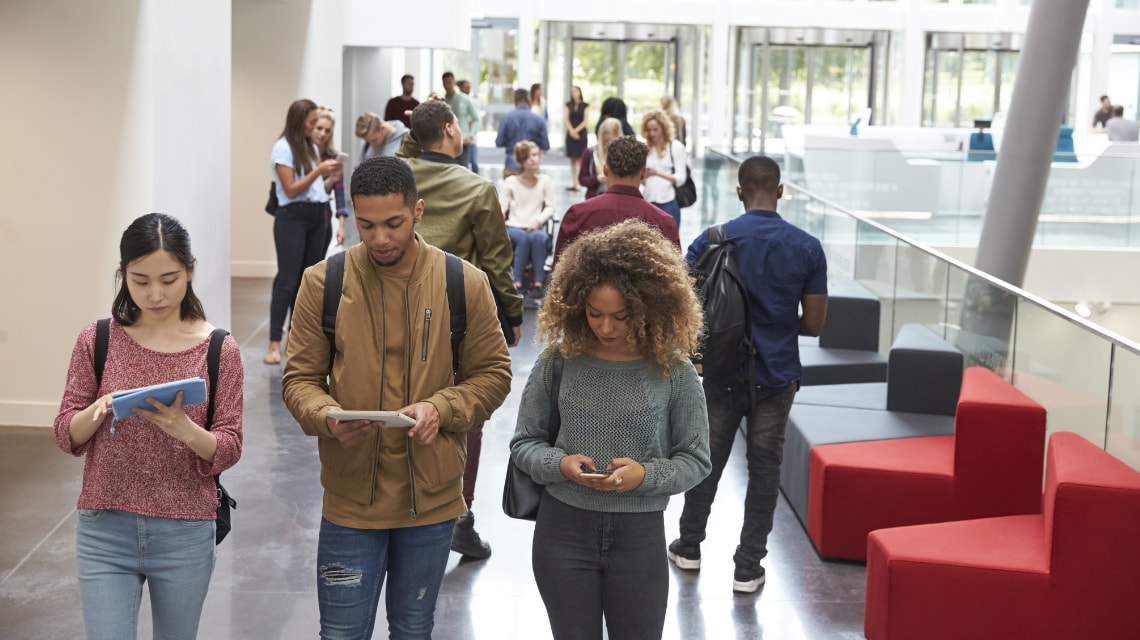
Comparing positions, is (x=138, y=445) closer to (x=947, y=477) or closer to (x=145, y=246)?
(x=145, y=246)

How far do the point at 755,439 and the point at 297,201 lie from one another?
499 cm

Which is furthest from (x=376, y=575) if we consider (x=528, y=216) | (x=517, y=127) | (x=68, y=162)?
(x=517, y=127)

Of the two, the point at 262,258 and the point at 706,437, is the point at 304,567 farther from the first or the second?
the point at 262,258

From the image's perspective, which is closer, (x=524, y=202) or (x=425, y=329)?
(x=425, y=329)

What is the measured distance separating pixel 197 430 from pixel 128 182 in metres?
4.83

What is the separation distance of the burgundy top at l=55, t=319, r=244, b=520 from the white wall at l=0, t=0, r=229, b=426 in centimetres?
455

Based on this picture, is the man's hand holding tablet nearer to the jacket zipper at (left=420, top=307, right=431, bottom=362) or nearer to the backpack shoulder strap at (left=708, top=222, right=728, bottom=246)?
the jacket zipper at (left=420, top=307, right=431, bottom=362)

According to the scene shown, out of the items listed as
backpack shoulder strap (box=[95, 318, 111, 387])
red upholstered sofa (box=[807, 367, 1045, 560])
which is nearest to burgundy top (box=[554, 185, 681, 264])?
red upholstered sofa (box=[807, 367, 1045, 560])

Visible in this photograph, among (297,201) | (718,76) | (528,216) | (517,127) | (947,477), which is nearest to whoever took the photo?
(947,477)

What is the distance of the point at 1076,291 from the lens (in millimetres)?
16922

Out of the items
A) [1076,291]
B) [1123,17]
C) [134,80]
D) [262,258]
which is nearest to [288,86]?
[262,258]

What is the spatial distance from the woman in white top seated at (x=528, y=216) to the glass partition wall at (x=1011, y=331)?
2977 millimetres

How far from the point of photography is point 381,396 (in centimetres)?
326

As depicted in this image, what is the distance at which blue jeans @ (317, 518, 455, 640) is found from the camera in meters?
3.30
